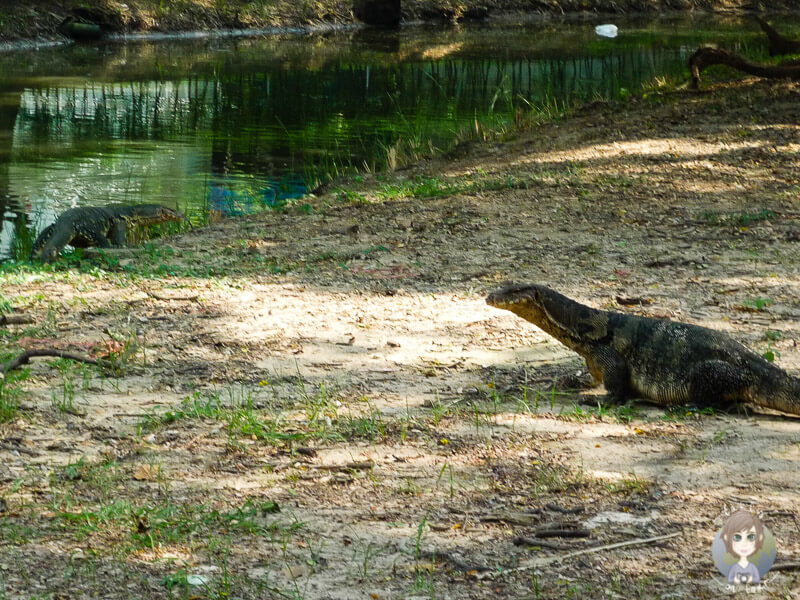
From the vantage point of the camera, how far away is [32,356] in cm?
576

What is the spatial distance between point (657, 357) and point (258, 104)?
55.1 ft

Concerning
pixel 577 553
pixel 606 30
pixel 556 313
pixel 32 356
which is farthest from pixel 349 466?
pixel 606 30

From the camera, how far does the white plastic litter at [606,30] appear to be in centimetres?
3500

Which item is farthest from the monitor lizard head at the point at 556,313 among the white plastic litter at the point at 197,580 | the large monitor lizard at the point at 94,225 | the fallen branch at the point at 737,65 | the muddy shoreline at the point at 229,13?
the muddy shoreline at the point at 229,13

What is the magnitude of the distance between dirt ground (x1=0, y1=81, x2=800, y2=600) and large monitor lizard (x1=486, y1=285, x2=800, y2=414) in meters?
0.13

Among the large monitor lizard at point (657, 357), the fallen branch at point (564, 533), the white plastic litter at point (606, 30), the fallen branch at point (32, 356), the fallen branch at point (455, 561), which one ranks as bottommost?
the fallen branch at point (32, 356)

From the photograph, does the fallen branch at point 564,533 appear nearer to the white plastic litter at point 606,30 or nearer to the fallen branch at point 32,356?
the fallen branch at point 32,356

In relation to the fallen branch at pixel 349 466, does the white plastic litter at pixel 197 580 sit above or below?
above

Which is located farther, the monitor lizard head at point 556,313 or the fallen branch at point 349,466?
the monitor lizard head at point 556,313

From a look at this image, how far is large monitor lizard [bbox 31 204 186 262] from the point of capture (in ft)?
32.8

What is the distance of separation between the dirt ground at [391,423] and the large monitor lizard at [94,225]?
0.97 m

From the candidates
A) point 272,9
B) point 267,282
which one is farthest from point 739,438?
point 272,9

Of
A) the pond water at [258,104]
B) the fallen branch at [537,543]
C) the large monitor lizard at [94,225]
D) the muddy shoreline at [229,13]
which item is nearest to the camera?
the fallen branch at [537,543]

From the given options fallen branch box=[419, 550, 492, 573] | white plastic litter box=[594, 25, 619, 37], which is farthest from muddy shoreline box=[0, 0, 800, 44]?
fallen branch box=[419, 550, 492, 573]
